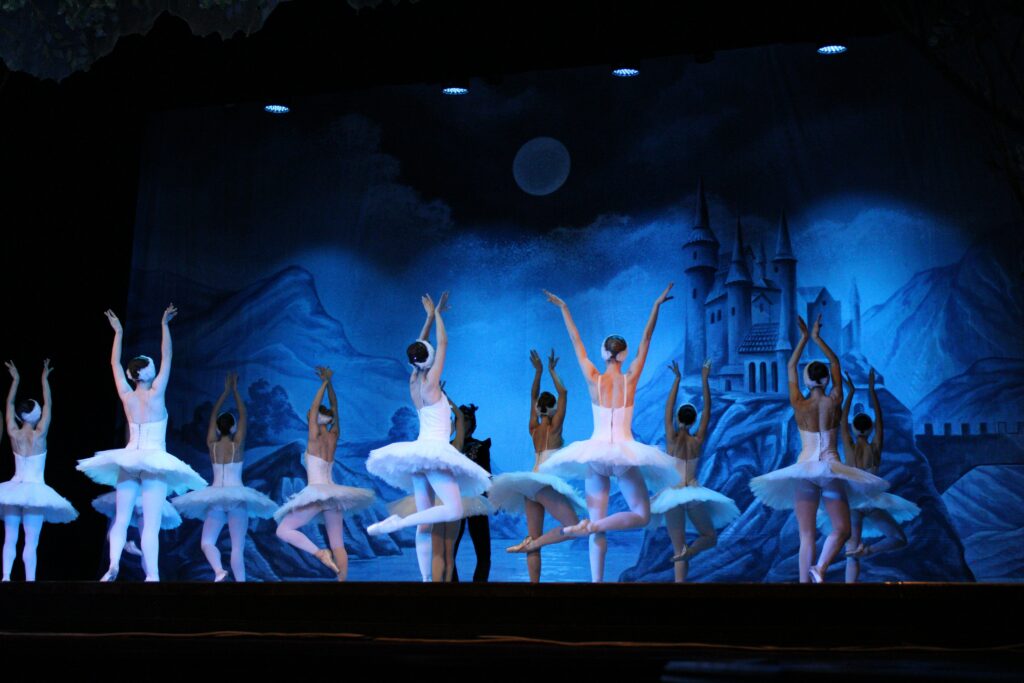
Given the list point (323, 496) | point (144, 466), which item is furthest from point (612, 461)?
point (144, 466)

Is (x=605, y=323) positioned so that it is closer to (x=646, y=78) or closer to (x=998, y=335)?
(x=646, y=78)

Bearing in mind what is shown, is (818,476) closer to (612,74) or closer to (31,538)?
(612,74)

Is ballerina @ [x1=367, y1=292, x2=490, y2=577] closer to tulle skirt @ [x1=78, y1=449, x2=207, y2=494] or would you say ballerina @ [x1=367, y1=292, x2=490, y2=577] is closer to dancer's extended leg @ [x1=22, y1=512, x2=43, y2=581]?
tulle skirt @ [x1=78, y1=449, x2=207, y2=494]

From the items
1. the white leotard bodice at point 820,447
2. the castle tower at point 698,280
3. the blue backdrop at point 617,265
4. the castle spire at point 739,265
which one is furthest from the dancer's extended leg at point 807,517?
the castle spire at point 739,265

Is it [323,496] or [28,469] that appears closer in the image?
[323,496]

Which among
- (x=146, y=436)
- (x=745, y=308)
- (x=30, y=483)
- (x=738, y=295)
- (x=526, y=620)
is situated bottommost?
(x=526, y=620)

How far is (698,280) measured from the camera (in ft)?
39.0

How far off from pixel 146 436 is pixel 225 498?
3.69 feet

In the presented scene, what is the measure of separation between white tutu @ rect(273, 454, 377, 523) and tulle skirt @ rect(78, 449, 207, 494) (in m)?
0.74

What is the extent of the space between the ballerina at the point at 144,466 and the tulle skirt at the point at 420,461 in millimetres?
1687

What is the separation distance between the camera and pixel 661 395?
1187 centimetres

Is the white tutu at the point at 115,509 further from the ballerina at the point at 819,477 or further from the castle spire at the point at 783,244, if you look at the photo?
the castle spire at the point at 783,244

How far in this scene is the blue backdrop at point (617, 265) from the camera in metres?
11.1

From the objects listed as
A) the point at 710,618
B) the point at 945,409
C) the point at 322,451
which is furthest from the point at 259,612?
the point at 945,409
